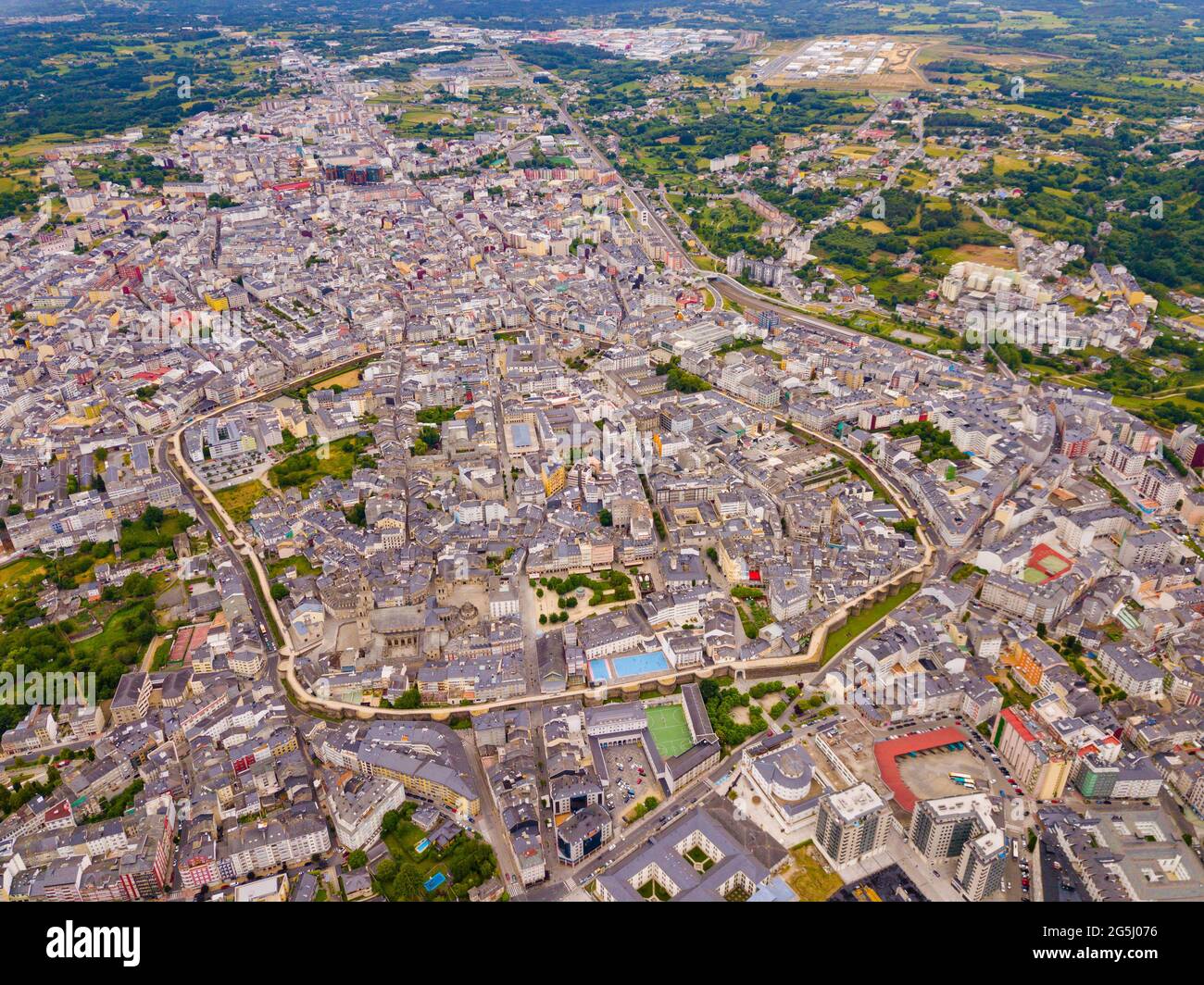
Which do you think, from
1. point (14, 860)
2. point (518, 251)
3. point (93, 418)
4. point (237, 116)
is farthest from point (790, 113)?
point (14, 860)

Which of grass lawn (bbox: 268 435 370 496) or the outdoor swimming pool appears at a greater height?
grass lawn (bbox: 268 435 370 496)

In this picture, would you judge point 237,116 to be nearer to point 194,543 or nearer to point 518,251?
point 518,251

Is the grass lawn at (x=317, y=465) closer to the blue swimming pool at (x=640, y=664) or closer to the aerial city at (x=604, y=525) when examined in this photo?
the aerial city at (x=604, y=525)

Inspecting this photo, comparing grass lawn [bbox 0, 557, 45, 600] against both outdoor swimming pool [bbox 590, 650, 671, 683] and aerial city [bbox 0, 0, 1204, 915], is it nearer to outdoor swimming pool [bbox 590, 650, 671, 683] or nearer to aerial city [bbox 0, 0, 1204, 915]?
aerial city [bbox 0, 0, 1204, 915]

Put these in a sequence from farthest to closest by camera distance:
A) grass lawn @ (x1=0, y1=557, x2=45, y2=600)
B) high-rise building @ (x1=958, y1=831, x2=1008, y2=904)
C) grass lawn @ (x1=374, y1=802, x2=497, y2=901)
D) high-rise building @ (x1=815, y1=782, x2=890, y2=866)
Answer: grass lawn @ (x1=0, y1=557, x2=45, y2=600) < high-rise building @ (x1=815, y1=782, x2=890, y2=866) < grass lawn @ (x1=374, y1=802, x2=497, y2=901) < high-rise building @ (x1=958, y1=831, x2=1008, y2=904)

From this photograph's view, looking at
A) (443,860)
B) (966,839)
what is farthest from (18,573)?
(966,839)

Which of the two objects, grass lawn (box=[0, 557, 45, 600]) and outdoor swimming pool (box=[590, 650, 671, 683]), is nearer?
outdoor swimming pool (box=[590, 650, 671, 683])

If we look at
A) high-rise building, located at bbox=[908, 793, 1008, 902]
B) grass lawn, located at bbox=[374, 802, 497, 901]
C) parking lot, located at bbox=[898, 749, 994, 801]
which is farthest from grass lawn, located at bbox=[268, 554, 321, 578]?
high-rise building, located at bbox=[908, 793, 1008, 902]
